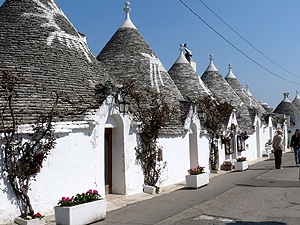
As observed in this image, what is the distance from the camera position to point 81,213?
7.52 m

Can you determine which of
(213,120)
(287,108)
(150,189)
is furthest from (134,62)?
(287,108)

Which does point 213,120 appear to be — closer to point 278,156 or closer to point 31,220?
point 278,156

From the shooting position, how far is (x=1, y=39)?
10883 millimetres

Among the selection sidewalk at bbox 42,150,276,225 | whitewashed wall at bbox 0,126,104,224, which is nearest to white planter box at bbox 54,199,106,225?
sidewalk at bbox 42,150,276,225

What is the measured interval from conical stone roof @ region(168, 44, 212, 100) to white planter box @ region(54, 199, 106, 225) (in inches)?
478

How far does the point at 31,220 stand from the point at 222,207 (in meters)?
4.26

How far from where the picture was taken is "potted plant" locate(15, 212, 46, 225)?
24.4 ft

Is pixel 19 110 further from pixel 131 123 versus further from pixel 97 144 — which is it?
pixel 131 123

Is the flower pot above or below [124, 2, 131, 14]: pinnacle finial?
below

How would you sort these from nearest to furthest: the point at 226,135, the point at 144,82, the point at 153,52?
the point at 144,82, the point at 153,52, the point at 226,135

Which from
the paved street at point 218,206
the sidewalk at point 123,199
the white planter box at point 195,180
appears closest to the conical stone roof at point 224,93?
the paved street at point 218,206

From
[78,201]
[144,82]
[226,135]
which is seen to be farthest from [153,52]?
[78,201]

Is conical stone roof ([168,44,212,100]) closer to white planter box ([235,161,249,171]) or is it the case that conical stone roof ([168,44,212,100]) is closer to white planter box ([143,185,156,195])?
white planter box ([235,161,249,171])

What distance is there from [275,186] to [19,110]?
7.89 meters
